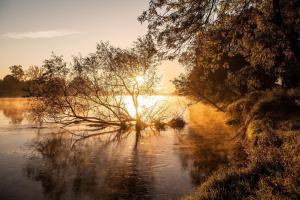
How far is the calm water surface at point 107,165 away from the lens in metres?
16.0

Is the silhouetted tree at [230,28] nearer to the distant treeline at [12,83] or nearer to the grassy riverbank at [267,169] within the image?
the grassy riverbank at [267,169]

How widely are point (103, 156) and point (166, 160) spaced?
198 inches

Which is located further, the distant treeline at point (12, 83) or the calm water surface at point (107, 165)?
the distant treeline at point (12, 83)

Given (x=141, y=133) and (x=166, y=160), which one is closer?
(x=166, y=160)

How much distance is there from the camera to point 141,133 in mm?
38250

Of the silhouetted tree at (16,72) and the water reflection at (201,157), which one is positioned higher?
the silhouetted tree at (16,72)

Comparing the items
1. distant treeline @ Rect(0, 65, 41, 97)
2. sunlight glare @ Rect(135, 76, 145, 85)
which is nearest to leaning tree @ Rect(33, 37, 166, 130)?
sunlight glare @ Rect(135, 76, 145, 85)

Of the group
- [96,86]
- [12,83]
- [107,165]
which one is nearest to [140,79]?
[96,86]

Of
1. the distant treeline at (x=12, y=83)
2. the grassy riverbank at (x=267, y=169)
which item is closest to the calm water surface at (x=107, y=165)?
the grassy riverbank at (x=267, y=169)

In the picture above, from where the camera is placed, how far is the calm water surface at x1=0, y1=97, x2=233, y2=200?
1600 centimetres

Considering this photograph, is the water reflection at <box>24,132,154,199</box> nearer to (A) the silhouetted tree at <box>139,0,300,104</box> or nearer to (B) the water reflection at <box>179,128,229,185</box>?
(B) the water reflection at <box>179,128,229,185</box>

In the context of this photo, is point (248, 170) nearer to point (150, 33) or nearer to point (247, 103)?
point (150, 33)

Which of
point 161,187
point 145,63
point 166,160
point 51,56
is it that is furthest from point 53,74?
point 161,187

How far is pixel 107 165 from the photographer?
70.6ft
